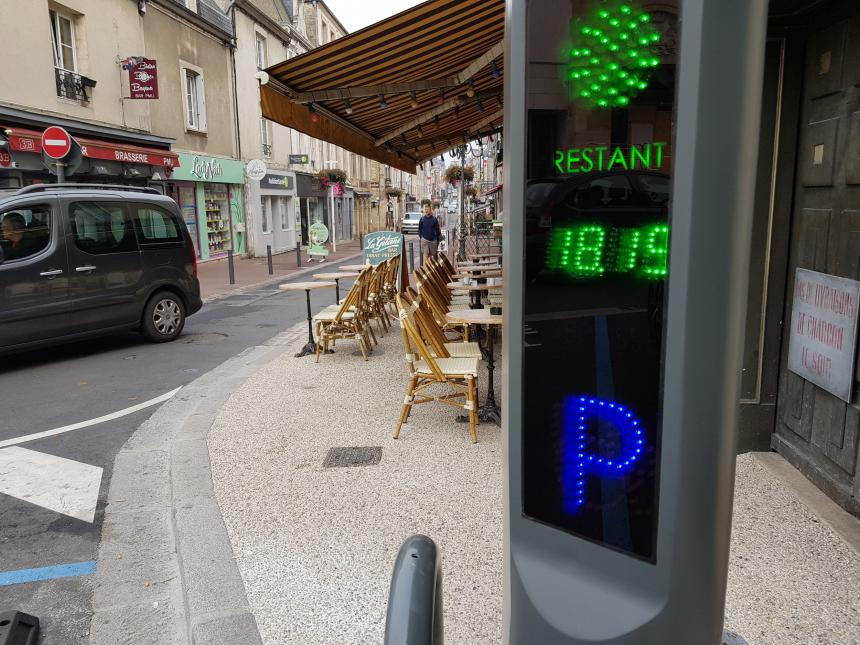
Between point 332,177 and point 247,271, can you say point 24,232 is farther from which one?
point 332,177

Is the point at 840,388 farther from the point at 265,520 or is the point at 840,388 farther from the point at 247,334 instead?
the point at 247,334

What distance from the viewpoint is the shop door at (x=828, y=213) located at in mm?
3309

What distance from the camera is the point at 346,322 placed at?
7.74 meters

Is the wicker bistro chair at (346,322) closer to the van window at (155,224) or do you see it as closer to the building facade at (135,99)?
the van window at (155,224)

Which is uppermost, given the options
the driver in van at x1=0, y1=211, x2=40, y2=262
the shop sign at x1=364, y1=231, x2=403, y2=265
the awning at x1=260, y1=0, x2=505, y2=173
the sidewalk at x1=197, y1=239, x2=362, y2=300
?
the awning at x1=260, y1=0, x2=505, y2=173

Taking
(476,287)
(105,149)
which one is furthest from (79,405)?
(105,149)

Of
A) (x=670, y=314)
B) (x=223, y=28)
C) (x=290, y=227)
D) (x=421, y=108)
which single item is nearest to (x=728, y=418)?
(x=670, y=314)

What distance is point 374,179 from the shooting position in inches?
1912

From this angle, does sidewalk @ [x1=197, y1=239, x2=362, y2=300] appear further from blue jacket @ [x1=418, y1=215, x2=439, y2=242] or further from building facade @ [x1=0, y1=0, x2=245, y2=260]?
blue jacket @ [x1=418, y1=215, x2=439, y2=242]

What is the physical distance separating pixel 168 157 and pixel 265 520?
16.4 m

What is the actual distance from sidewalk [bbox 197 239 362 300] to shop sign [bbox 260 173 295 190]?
2.86 meters

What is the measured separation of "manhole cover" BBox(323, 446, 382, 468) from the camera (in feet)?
14.6

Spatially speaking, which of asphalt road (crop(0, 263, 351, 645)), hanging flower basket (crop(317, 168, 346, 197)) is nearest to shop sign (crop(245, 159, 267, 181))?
asphalt road (crop(0, 263, 351, 645))

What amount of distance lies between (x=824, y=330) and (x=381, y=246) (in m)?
7.93
